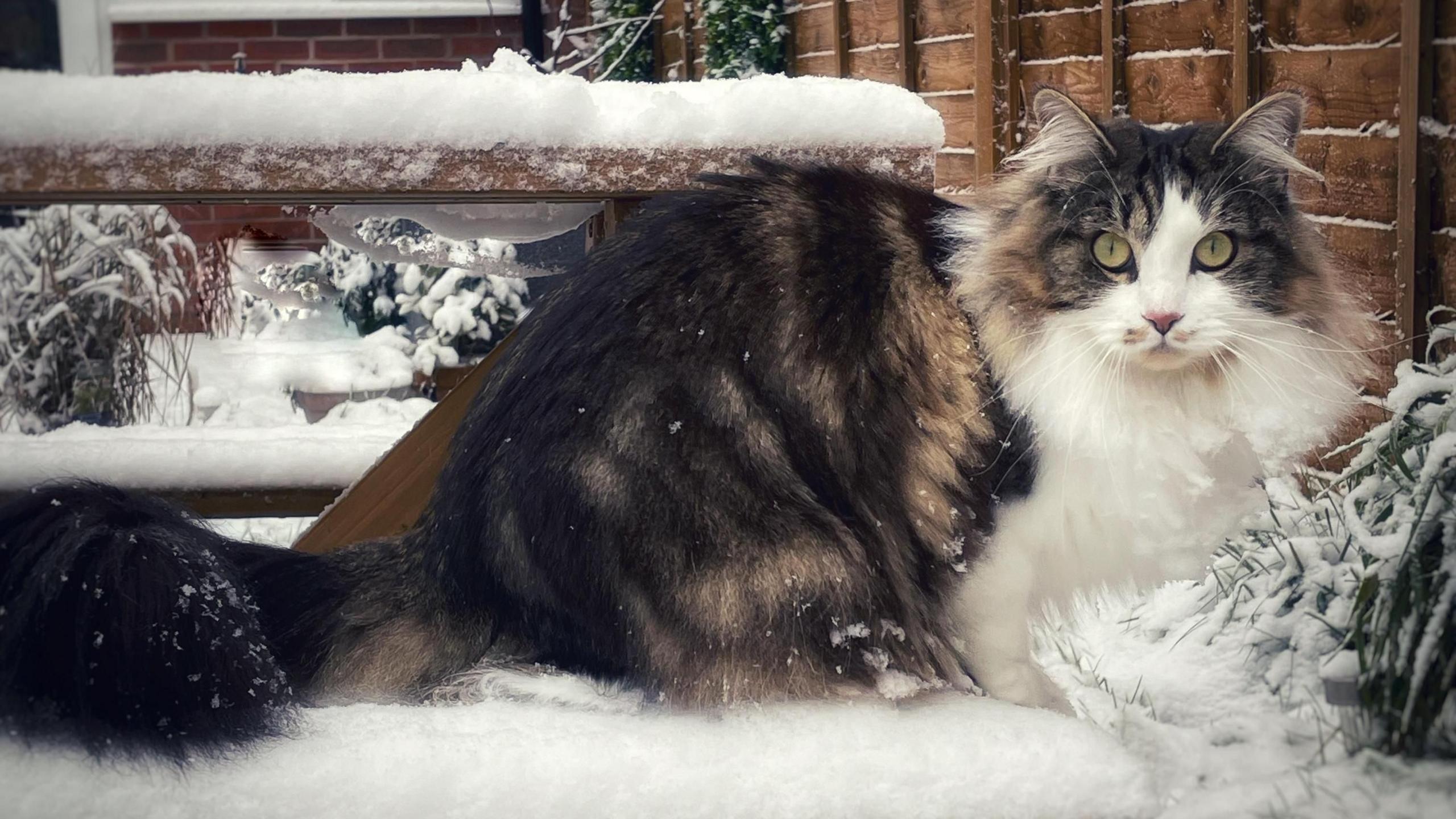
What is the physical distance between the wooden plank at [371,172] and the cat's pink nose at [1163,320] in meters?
0.54

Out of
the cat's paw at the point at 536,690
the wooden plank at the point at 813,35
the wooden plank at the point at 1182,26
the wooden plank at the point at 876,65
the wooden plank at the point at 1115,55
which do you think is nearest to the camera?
the cat's paw at the point at 536,690

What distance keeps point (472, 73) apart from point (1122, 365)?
99 cm

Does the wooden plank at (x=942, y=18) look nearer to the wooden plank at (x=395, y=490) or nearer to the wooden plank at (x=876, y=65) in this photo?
the wooden plank at (x=876, y=65)

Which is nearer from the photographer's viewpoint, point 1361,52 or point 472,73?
point 472,73

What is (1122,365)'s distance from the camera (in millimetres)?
1436

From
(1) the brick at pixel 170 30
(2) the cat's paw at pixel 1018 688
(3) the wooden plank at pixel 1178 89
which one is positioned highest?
(1) the brick at pixel 170 30

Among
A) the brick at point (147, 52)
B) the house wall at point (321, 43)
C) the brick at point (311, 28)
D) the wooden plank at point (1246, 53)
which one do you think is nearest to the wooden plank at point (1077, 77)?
the wooden plank at point (1246, 53)

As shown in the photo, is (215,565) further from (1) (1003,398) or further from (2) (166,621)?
(1) (1003,398)

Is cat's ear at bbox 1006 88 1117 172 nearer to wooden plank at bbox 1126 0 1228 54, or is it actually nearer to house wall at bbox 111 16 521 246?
wooden plank at bbox 1126 0 1228 54

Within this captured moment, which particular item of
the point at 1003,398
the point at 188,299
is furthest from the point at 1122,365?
the point at 188,299

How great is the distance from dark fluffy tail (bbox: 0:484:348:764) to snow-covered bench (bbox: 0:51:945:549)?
0.45 m

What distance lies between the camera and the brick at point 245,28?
5.77 meters

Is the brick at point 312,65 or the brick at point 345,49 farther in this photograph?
the brick at point 345,49

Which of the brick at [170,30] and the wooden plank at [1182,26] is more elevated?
the brick at [170,30]
